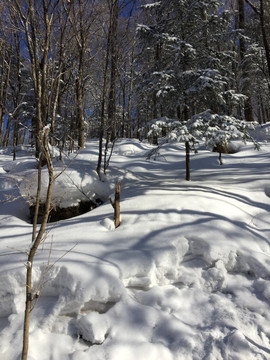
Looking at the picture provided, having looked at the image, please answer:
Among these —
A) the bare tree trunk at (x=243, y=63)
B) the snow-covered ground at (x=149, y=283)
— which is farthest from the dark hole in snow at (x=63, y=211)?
the bare tree trunk at (x=243, y=63)

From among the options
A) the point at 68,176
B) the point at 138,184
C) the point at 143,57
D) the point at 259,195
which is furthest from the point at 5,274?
the point at 143,57

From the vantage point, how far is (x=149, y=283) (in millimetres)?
2801

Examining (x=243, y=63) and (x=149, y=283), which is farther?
(x=243, y=63)

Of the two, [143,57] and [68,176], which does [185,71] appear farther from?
[68,176]

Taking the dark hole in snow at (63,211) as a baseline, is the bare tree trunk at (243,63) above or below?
above

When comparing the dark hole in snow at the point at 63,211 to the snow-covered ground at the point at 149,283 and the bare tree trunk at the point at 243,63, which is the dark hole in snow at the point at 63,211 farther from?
the bare tree trunk at the point at 243,63

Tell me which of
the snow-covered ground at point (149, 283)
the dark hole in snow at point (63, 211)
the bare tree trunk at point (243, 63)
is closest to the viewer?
the snow-covered ground at point (149, 283)

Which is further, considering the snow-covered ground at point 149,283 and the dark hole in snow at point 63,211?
the dark hole in snow at point 63,211

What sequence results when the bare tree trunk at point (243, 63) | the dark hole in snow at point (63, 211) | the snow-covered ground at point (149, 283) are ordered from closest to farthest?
the snow-covered ground at point (149, 283) < the dark hole in snow at point (63, 211) < the bare tree trunk at point (243, 63)

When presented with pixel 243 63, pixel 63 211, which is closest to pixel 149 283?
pixel 63 211

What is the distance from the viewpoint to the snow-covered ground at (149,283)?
7.07ft

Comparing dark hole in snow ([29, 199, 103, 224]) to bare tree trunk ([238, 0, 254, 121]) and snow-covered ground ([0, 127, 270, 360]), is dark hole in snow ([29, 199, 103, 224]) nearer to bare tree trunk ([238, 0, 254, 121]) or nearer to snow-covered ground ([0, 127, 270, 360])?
snow-covered ground ([0, 127, 270, 360])

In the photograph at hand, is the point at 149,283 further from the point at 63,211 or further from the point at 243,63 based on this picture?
the point at 243,63

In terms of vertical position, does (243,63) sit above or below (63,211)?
above
